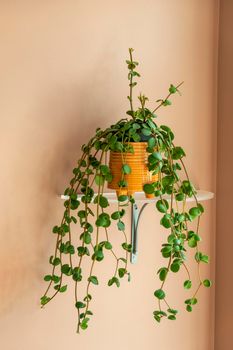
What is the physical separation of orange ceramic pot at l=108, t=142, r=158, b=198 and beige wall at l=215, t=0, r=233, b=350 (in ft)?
1.40

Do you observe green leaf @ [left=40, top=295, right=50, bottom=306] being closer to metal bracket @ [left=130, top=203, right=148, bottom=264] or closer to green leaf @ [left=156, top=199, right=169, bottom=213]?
metal bracket @ [left=130, top=203, right=148, bottom=264]

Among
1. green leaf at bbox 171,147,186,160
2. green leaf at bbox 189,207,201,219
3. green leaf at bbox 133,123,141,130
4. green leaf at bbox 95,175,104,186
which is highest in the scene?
green leaf at bbox 133,123,141,130

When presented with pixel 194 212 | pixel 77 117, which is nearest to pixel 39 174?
pixel 77 117

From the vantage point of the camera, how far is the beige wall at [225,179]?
1392mm

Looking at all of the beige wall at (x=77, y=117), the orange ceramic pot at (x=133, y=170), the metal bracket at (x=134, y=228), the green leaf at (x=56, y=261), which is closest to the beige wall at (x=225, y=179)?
the beige wall at (x=77, y=117)

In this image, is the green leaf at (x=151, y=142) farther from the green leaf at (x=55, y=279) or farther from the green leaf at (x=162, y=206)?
the green leaf at (x=55, y=279)

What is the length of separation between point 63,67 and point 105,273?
599 millimetres

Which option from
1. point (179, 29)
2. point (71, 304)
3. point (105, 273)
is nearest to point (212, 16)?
point (179, 29)

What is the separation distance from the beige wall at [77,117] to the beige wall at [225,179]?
34mm

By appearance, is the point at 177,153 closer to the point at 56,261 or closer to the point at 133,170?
the point at 133,170

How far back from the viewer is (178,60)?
135cm

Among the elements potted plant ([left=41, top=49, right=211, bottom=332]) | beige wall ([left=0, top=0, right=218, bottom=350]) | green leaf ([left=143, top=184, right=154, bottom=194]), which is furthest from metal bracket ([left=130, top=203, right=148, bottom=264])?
green leaf ([left=143, top=184, right=154, bottom=194])

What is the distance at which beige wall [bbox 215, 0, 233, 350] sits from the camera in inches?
54.8

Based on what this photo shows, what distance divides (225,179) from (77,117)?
0.53 meters
